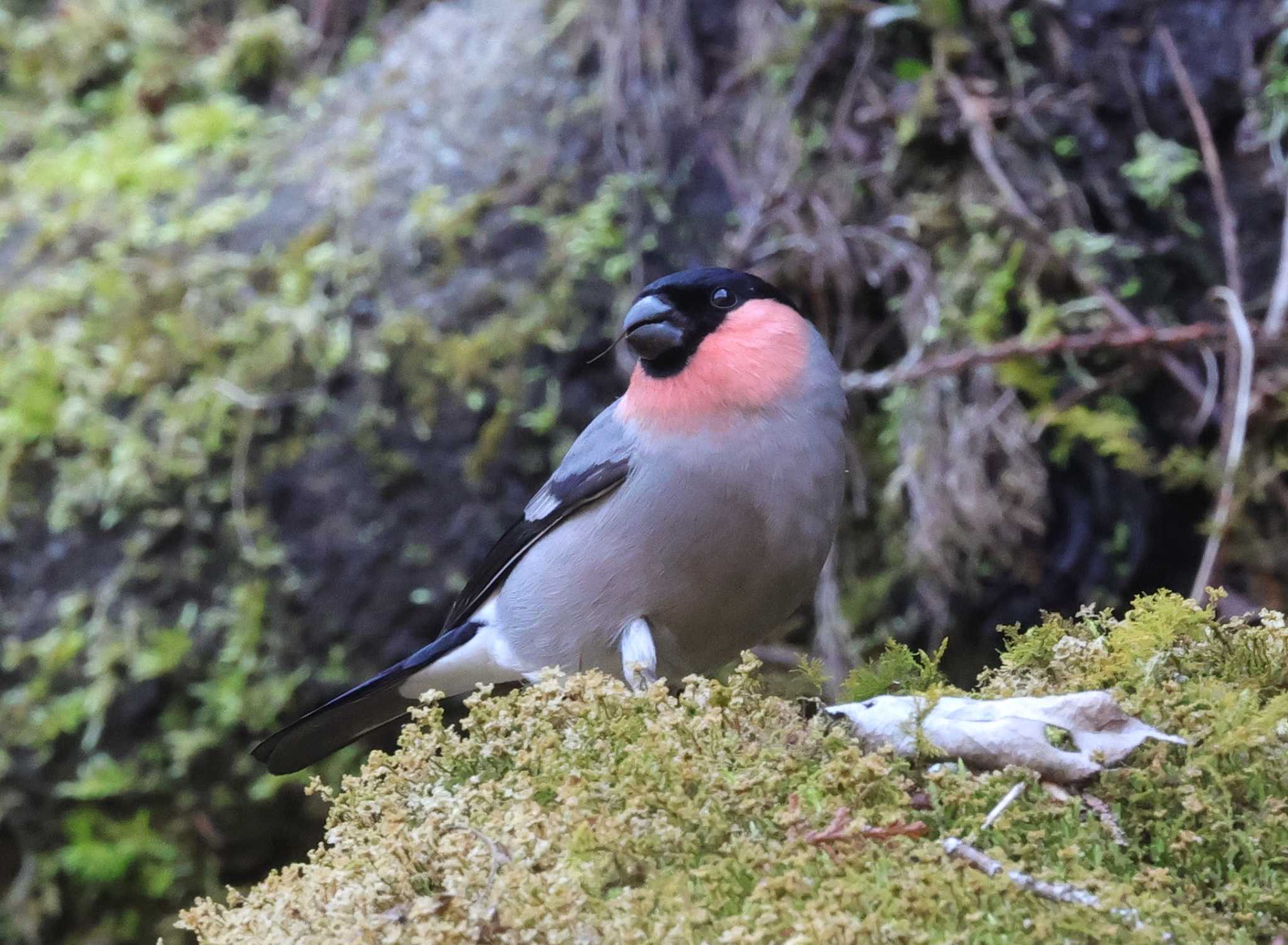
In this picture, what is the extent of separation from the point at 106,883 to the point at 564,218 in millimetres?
2871

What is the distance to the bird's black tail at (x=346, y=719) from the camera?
2783 mm

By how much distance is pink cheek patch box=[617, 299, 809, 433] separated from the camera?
2703mm

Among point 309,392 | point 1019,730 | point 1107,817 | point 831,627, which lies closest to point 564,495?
point 831,627

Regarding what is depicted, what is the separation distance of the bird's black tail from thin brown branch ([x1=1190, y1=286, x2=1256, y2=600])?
2.20 metres

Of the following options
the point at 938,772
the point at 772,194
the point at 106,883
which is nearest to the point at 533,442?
the point at 772,194

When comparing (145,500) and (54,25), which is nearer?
(145,500)

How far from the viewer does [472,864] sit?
130 centimetres

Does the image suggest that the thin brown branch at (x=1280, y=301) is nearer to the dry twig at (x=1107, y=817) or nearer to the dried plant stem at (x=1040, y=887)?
the dry twig at (x=1107, y=817)

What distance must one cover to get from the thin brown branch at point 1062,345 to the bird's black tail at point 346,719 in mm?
1661

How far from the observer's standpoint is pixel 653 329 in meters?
2.83

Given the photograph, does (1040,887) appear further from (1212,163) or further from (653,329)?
(1212,163)

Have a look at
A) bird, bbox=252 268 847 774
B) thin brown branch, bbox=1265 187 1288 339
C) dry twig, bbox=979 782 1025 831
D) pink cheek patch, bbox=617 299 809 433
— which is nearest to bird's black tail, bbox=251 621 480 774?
bird, bbox=252 268 847 774

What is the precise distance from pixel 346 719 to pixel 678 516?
3.20ft

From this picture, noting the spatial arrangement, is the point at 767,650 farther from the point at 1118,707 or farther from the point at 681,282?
the point at 1118,707
